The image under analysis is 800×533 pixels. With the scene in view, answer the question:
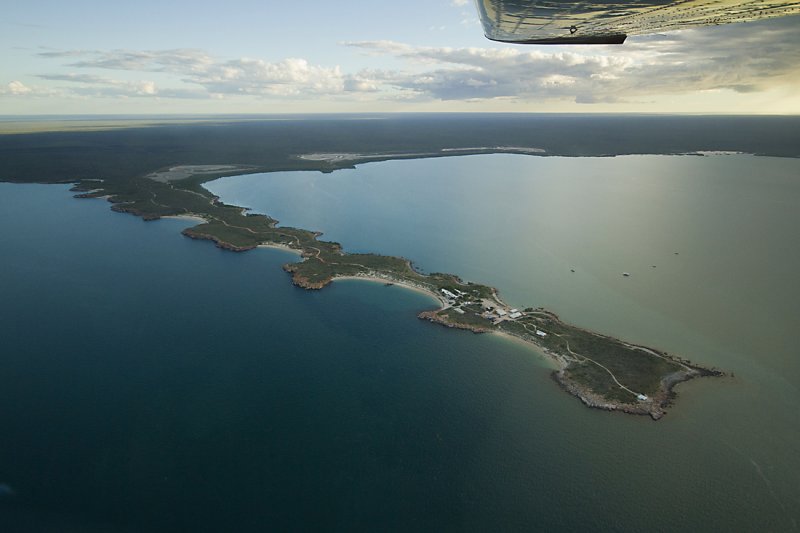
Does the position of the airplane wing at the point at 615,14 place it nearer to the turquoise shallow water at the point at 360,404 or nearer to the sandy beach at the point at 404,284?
the turquoise shallow water at the point at 360,404

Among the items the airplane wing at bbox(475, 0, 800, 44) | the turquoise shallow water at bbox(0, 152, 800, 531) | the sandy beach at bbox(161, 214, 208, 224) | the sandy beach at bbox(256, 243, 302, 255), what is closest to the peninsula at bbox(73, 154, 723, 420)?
the sandy beach at bbox(256, 243, 302, 255)

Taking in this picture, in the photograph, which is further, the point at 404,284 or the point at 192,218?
the point at 192,218

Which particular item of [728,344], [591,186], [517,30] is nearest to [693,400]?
[728,344]

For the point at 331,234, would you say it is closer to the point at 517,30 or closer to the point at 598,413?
the point at 598,413

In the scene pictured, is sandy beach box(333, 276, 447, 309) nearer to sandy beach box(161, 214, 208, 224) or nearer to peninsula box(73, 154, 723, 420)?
peninsula box(73, 154, 723, 420)

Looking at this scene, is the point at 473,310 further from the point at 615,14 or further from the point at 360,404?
the point at 615,14

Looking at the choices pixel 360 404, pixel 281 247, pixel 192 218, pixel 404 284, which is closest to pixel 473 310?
pixel 404 284

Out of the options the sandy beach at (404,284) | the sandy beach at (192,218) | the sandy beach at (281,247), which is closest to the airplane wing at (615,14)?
the sandy beach at (404,284)
